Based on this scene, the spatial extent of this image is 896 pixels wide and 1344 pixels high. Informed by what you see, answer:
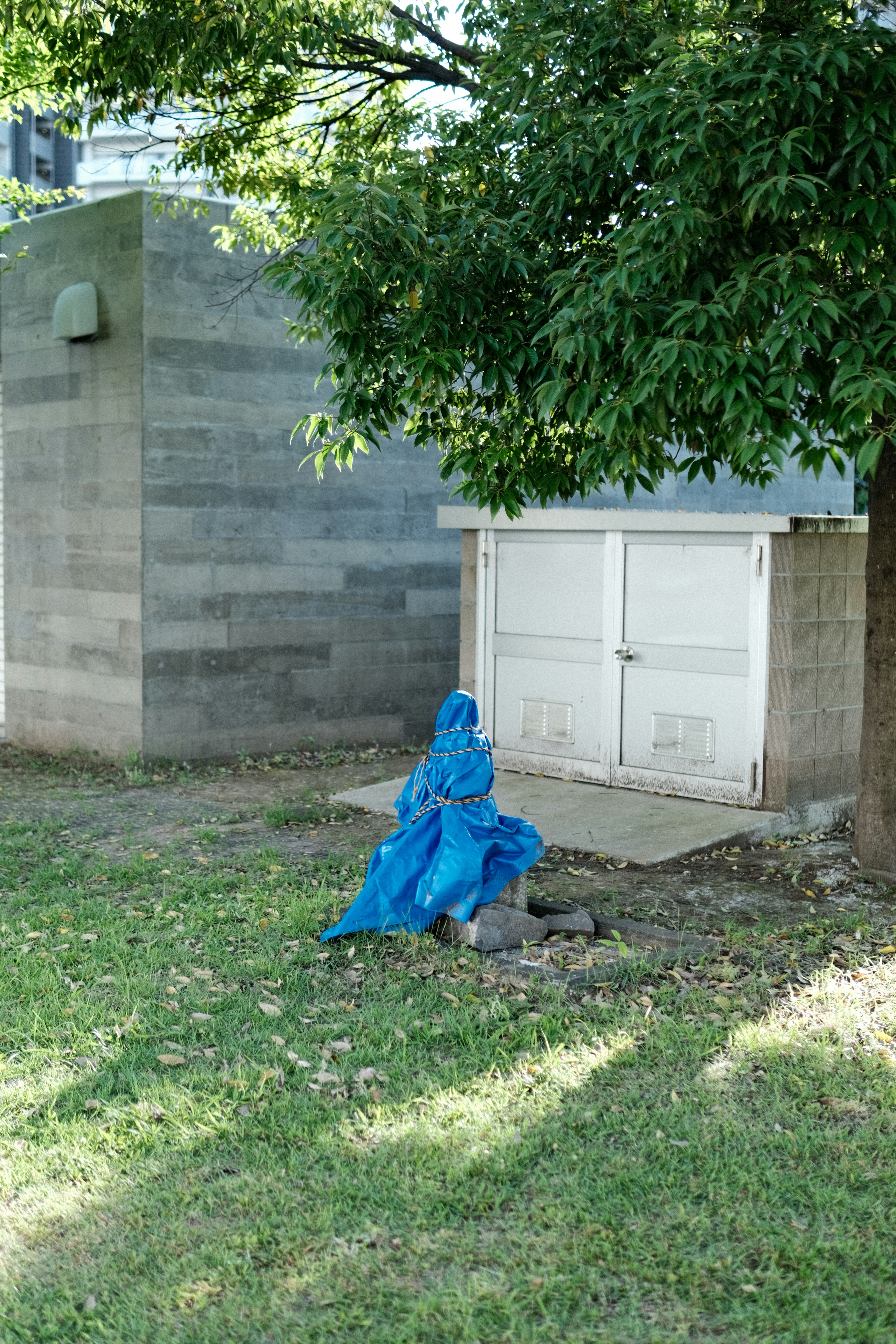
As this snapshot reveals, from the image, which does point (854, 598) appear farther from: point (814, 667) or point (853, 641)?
point (814, 667)

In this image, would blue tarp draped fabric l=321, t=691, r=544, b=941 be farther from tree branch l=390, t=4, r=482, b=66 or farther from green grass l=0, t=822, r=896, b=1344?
tree branch l=390, t=4, r=482, b=66

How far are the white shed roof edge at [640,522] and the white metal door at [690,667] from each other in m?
0.11

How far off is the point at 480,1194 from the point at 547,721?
6.32 metres

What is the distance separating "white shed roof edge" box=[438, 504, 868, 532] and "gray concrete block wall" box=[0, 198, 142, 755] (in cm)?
274

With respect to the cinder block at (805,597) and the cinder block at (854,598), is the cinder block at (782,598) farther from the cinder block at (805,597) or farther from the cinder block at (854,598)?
the cinder block at (854,598)

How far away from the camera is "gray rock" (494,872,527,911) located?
6234 millimetres

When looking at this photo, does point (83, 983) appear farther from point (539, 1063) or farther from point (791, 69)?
point (791, 69)

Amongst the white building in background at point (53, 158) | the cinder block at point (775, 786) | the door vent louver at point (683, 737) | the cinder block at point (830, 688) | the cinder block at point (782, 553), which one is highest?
the white building in background at point (53, 158)

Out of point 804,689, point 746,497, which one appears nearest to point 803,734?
point 804,689

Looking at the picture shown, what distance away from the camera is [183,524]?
10.8 metres

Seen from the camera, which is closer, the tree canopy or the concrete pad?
the tree canopy

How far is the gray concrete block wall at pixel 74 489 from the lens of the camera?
10.7m

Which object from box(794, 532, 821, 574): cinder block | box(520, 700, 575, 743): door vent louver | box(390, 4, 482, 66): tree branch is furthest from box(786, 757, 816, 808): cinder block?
box(390, 4, 482, 66): tree branch

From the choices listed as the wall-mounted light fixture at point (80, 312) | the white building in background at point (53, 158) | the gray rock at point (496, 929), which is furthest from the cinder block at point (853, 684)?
the white building in background at point (53, 158)
